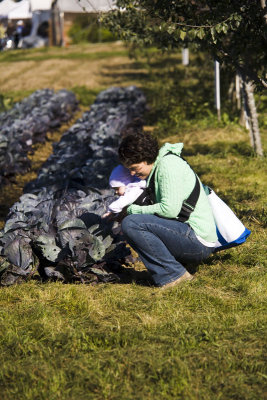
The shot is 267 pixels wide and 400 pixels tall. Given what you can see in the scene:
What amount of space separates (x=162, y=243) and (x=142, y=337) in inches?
36.8

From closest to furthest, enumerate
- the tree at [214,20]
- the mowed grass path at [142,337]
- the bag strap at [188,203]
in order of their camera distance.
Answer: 1. the mowed grass path at [142,337]
2. the bag strap at [188,203]
3. the tree at [214,20]

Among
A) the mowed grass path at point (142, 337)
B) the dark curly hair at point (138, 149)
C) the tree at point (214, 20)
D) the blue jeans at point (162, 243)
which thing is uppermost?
the tree at point (214, 20)

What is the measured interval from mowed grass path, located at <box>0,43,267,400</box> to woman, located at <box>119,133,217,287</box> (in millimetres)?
245

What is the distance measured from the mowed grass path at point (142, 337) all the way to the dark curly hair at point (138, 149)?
3.44 ft

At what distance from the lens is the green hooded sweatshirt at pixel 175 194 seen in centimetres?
446

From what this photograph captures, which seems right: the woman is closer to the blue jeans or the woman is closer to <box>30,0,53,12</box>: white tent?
the blue jeans

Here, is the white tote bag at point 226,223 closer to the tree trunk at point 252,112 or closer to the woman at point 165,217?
the woman at point 165,217

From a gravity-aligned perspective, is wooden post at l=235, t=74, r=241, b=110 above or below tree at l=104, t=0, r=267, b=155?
below

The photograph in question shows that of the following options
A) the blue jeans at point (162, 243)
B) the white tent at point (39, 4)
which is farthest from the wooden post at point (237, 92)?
the white tent at point (39, 4)

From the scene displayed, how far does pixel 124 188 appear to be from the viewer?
4910 millimetres

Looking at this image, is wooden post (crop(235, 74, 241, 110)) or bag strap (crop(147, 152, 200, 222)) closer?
bag strap (crop(147, 152, 200, 222))

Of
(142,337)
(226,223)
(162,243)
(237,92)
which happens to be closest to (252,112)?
(237,92)

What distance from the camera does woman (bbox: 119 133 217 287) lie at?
177 inches

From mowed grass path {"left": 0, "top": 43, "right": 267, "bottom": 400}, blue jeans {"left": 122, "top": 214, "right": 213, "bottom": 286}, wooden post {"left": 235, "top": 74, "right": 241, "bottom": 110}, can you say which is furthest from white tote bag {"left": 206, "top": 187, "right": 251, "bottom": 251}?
wooden post {"left": 235, "top": 74, "right": 241, "bottom": 110}
